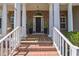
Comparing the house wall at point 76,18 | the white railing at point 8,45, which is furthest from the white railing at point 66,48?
the house wall at point 76,18

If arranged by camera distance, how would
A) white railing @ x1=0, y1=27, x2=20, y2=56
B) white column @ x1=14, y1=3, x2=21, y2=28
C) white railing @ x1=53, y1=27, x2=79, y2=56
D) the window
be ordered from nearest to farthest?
white railing @ x1=53, y1=27, x2=79, y2=56 < white railing @ x1=0, y1=27, x2=20, y2=56 < white column @ x1=14, y1=3, x2=21, y2=28 < the window

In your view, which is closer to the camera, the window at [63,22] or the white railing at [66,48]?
the white railing at [66,48]

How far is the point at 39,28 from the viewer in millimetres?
21422

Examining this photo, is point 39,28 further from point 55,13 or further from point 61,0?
point 61,0

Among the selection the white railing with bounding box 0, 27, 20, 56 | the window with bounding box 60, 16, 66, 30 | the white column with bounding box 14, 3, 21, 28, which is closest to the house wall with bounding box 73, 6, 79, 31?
the window with bounding box 60, 16, 66, 30

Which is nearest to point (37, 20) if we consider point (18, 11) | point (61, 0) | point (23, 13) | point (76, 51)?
point (23, 13)

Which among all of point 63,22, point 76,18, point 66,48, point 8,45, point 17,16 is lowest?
point 8,45

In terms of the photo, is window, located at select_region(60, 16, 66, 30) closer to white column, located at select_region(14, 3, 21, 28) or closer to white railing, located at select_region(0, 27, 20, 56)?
white column, located at select_region(14, 3, 21, 28)

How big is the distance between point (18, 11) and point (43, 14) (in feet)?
31.1

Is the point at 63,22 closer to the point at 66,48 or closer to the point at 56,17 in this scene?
the point at 56,17

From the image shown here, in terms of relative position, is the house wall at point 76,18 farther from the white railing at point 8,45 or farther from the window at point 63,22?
the white railing at point 8,45

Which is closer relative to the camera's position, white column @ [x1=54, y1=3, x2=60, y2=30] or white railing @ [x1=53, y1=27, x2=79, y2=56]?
white railing @ [x1=53, y1=27, x2=79, y2=56]

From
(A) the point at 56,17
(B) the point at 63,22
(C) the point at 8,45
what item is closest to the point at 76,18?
(B) the point at 63,22

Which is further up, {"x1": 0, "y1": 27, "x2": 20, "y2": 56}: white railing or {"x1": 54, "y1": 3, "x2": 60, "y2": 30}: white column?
{"x1": 54, "y1": 3, "x2": 60, "y2": 30}: white column
